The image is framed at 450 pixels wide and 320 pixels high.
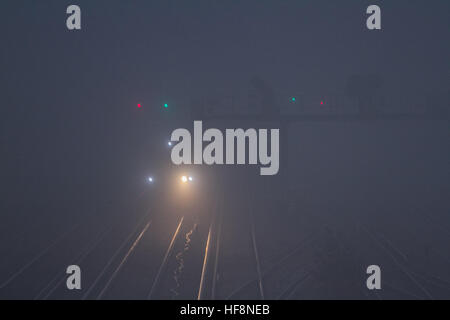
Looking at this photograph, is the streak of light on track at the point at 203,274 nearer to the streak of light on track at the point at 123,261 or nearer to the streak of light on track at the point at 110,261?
the streak of light on track at the point at 123,261

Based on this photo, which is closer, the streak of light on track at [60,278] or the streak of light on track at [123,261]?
the streak of light on track at [60,278]

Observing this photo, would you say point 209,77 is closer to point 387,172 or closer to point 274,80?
point 274,80

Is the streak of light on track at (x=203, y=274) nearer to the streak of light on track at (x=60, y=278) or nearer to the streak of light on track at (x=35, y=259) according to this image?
the streak of light on track at (x=60, y=278)

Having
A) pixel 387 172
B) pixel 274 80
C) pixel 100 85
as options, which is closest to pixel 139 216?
pixel 387 172

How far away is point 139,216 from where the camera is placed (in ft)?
54.2

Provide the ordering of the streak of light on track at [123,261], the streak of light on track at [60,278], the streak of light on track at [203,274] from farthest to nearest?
the streak of light on track at [123,261], the streak of light on track at [203,274], the streak of light on track at [60,278]

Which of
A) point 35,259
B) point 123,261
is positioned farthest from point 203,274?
point 35,259

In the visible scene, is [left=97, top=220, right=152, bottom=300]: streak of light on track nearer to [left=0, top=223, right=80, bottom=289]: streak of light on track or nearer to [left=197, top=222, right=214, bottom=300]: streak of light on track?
[left=197, top=222, right=214, bottom=300]: streak of light on track

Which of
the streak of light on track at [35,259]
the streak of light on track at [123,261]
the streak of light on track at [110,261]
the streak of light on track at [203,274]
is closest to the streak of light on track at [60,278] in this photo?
the streak of light on track at [110,261]

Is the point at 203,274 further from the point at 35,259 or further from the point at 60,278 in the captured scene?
the point at 35,259

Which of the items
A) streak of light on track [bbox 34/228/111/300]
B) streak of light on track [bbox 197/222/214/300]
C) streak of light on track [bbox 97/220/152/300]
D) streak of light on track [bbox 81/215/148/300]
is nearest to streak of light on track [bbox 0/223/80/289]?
streak of light on track [bbox 34/228/111/300]

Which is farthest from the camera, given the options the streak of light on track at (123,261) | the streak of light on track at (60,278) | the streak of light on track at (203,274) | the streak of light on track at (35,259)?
the streak of light on track at (35,259)

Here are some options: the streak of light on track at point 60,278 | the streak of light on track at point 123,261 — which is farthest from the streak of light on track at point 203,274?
the streak of light on track at point 60,278

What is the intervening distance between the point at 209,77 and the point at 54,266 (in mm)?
66261
